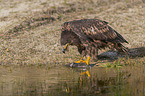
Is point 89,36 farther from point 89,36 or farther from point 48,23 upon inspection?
point 48,23

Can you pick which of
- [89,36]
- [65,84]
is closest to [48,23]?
[89,36]

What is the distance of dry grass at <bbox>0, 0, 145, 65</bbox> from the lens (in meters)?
10.8

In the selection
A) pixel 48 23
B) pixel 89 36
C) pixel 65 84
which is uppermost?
pixel 48 23

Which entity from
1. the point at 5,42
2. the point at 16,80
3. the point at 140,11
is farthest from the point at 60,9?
the point at 16,80

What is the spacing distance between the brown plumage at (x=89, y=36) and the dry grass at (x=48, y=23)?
1070mm

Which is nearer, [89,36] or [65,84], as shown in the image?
[65,84]

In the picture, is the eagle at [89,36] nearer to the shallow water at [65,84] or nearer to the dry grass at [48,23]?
the dry grass at [48,23]

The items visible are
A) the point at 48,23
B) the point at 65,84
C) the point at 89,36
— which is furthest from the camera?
the point at 48,23

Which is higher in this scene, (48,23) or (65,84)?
(48,23)

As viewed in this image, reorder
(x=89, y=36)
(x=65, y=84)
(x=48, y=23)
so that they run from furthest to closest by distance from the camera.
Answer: (x=48, y=23) → (x=89, y=36) → (x=65, y=84)

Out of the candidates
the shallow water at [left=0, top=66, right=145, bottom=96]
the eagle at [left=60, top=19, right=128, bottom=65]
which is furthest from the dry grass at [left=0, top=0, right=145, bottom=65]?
the shallow water at [left=0, top=66, right=145, bottom=96]

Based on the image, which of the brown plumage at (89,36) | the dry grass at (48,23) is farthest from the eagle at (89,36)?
the dry grass at (48,23)

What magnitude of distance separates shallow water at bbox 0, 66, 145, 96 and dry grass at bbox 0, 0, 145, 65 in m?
2.27

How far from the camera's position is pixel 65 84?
19.9 ft
